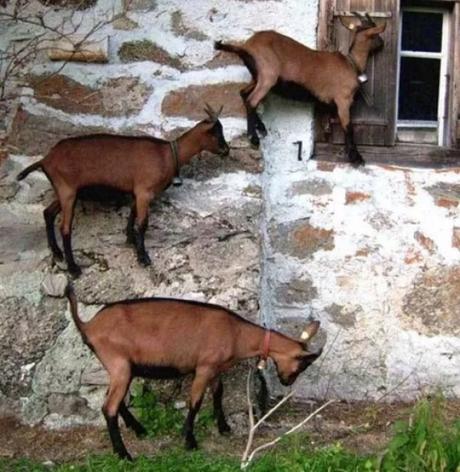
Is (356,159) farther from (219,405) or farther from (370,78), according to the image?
(219,405)

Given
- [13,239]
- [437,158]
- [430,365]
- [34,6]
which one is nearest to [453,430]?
[430,365]

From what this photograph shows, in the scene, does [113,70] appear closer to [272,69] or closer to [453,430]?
[272,69]

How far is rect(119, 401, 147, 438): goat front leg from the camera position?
4719 mm

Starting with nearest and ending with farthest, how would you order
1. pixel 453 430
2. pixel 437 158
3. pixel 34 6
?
1. pixel 453 430
2. pixel 34 6
3. pixel 437 158

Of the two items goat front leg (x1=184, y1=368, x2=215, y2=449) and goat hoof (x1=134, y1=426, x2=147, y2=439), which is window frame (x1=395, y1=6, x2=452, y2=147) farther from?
goat hoof (x1=134, y1=426, x2=147, y2=439)

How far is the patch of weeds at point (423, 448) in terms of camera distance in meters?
4.00

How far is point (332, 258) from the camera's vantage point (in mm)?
5590

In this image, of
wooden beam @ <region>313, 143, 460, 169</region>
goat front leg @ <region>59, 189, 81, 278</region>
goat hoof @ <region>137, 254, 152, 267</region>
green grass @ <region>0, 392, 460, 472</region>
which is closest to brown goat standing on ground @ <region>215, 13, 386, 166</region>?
wooden beam @ <region>313, 143, 460, 169</region>

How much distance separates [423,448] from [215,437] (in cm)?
117

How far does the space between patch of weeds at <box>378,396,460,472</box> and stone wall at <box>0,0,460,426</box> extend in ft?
4.09

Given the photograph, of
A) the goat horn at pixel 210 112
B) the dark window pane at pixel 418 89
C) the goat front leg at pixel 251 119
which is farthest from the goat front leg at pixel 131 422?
the dark window pane at pixel 418 89

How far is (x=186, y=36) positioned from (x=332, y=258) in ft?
4.67

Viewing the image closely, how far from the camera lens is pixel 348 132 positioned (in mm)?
5543

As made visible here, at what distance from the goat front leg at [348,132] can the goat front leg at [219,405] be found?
1.50 meters
